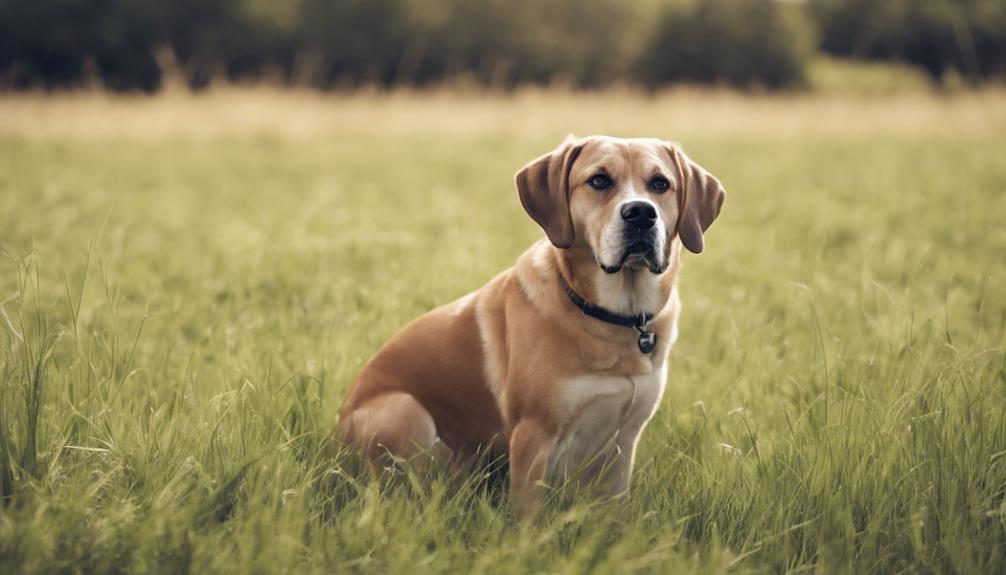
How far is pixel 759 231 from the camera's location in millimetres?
7359

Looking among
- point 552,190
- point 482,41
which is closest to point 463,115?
point 552,190

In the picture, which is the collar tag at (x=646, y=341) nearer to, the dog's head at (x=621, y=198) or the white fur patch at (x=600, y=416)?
the white fur patch at (x=600, y=416)

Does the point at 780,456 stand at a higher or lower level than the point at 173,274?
higher

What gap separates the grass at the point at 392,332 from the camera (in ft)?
7.48

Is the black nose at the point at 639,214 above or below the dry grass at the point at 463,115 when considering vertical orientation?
above

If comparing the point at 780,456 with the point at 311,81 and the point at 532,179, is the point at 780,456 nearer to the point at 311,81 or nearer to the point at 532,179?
the point at 532,179

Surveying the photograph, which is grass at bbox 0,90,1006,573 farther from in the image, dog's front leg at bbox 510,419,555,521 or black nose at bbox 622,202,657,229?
black nose at bbox 622,202,657,229

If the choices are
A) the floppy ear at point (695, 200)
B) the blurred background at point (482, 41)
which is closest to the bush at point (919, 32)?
the blurred background at point (482, 41)

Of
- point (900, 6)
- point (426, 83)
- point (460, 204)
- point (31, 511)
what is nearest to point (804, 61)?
point (900, 6)

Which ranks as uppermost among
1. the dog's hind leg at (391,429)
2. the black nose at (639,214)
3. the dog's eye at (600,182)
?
the dog's eye at (600,182)

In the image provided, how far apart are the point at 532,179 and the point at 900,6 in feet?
110

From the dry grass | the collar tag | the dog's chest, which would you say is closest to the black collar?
the collar tag

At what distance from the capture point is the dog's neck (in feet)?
9.53

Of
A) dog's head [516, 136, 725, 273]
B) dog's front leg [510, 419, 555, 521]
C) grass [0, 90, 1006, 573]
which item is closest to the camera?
grass [0, 90, 1006, 573]
